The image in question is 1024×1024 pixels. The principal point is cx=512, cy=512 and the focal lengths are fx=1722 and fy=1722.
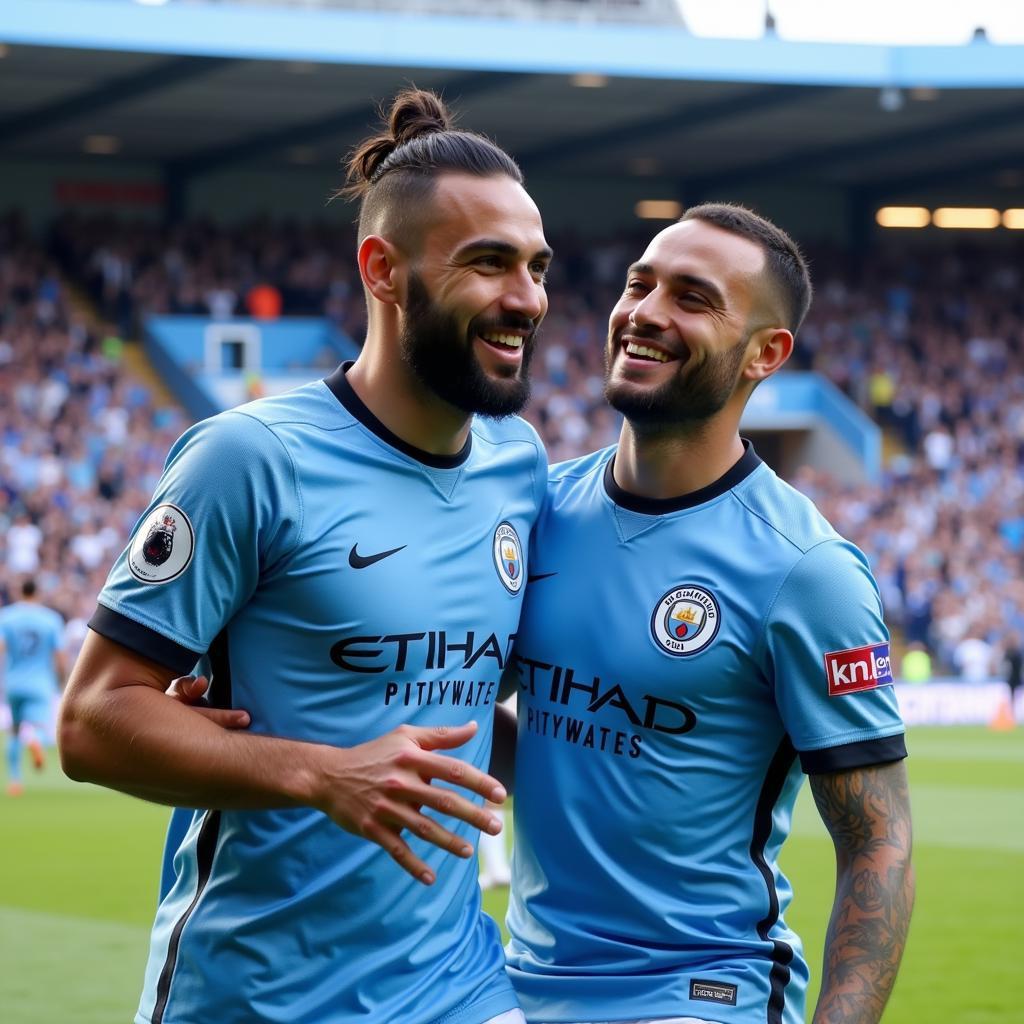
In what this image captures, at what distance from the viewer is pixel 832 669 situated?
3600 millimetres

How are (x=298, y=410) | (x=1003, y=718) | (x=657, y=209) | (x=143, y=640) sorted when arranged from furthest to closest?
1. (x=657, y=209)
2. (x=1003, y=718)
3. (x=298, y=410)
4. (x=143, y=640)

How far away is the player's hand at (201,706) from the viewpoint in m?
3.28

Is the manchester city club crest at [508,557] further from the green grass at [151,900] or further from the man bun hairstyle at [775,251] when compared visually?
the green grass at [151,900]

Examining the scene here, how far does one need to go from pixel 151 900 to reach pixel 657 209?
1204 inches

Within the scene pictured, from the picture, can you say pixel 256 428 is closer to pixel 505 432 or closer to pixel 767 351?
pixel 505 432

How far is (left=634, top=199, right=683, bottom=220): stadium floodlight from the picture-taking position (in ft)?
128

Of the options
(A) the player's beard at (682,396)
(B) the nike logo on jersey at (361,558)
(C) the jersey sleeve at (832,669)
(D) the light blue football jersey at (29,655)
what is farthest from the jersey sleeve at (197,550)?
(D) the light blue football jersey at (29,655)

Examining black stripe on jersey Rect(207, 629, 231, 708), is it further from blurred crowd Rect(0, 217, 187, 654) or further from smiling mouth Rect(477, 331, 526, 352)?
blurred crowd Rect(0, 217, 187, 654)

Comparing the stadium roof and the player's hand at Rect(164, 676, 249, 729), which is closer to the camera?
the player's hand at Rect(164, 676, 249, 729)

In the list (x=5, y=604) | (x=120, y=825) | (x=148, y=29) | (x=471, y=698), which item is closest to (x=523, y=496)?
(x=471, y=698)

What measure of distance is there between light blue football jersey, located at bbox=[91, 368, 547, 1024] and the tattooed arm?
71 centimetres

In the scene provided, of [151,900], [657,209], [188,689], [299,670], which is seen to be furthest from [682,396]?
[657,209]

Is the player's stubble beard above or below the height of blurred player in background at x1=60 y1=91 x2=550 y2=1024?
above

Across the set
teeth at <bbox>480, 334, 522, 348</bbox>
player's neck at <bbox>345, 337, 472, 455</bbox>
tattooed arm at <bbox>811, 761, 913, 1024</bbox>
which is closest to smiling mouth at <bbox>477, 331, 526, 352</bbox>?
teeth at <bbox>480, 334, 522, 348</bbox>
